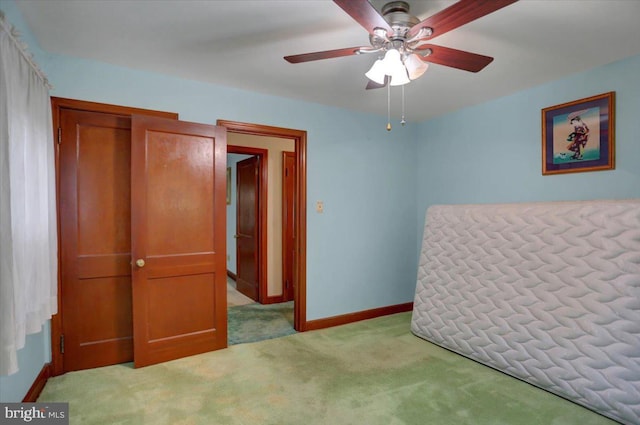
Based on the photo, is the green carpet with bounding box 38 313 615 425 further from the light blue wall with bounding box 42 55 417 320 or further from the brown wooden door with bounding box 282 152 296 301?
the brown wooden door with bounding box 282 152 296 301

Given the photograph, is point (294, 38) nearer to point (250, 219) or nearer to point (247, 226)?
point (250, 219)

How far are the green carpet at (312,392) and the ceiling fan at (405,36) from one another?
2126 mm

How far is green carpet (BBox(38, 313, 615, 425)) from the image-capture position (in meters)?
2.15

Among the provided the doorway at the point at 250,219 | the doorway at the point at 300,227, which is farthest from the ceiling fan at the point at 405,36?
the doorway at the point at 250,219

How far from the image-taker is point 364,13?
5.02 feet

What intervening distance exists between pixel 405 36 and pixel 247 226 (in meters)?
3.96

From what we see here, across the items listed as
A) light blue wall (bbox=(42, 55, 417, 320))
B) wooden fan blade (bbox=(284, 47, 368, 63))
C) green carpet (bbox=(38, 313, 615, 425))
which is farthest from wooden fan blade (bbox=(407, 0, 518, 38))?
green carpet (bbox=(38, 313, 615, 425))

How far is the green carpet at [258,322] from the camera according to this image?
141 inches

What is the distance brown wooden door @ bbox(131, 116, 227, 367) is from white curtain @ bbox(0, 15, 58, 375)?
601 mm

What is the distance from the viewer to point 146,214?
9.33 feet

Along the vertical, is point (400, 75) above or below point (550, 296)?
above

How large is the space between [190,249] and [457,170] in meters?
3.12

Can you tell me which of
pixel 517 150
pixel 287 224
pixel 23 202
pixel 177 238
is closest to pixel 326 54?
pixel 23 202

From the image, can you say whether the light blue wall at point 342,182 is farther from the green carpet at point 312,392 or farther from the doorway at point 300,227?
the green carpet at point 312,392
